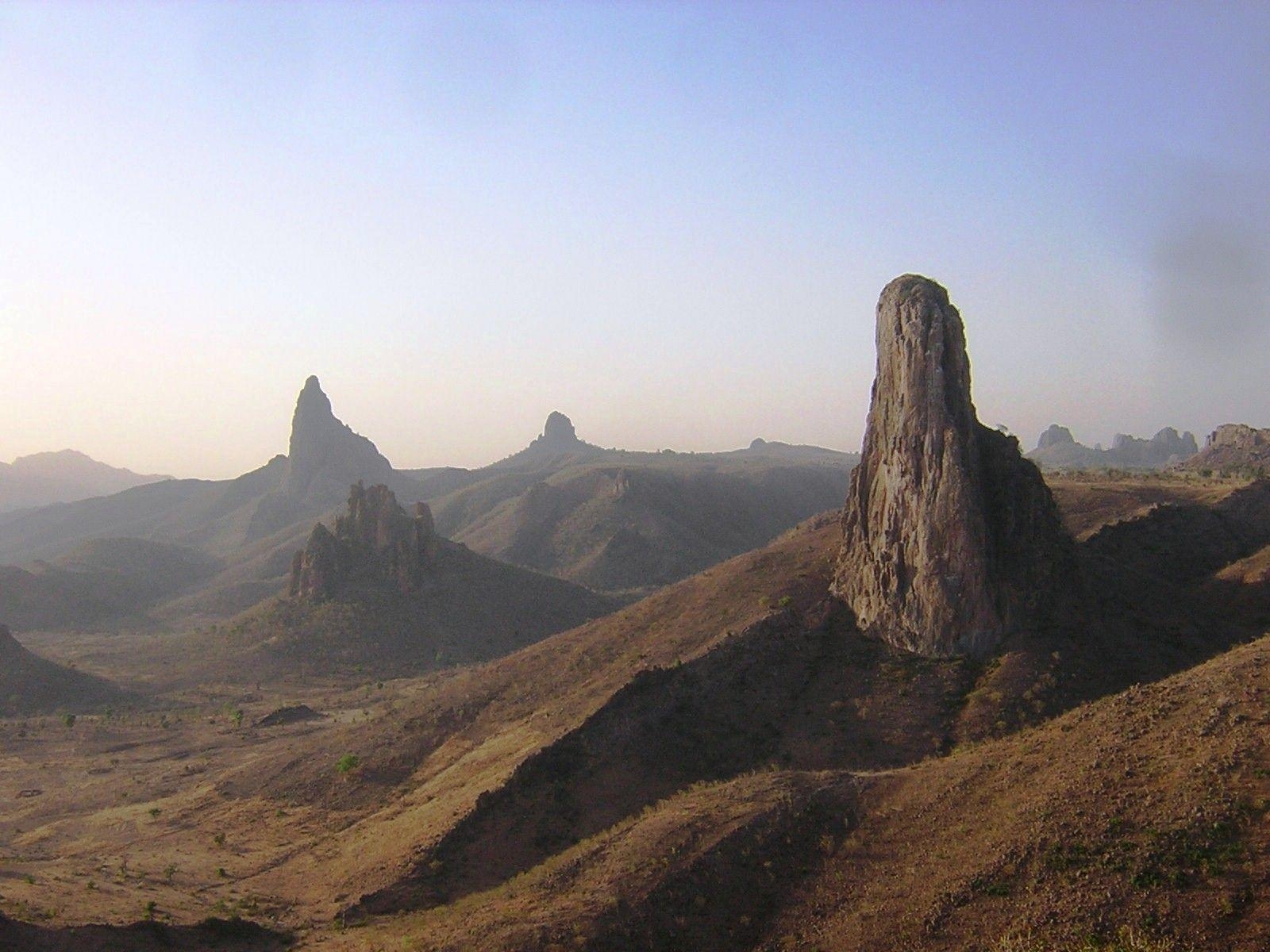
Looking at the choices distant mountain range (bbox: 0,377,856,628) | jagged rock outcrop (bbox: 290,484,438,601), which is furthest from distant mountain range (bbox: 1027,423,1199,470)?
jagged rock outcrop (bbox: 290,484,438,601)

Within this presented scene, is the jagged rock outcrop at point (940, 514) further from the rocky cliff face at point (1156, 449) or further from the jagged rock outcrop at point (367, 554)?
the rocky cliff face at point (1156, 449)

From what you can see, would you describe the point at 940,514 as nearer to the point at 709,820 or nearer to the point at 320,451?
the point at 709,820

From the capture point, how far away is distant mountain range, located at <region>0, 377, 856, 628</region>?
325 feet

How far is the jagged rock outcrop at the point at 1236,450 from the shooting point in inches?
2940

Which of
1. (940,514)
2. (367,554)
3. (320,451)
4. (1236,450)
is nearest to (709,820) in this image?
(940,514)

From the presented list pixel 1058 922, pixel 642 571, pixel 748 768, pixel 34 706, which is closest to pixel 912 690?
pixel 748 768

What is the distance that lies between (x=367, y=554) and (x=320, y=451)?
96636 millimetres

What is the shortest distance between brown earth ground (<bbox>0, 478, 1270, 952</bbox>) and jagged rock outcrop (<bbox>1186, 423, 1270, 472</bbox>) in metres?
43.4

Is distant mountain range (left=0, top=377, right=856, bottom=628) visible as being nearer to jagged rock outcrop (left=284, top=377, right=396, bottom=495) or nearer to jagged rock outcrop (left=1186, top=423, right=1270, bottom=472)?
jagged rock outcrop (left=284, top=377, right=396, bottom=495)

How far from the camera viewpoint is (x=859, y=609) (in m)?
30.5

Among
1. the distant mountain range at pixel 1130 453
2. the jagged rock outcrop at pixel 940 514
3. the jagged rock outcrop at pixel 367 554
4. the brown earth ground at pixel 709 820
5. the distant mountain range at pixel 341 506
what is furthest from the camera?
the distant mountain range at pixel 1130 453

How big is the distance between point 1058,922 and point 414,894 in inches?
568

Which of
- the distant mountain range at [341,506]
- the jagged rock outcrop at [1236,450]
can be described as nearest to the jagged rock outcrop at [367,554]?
the distant mountain range at [341,506]

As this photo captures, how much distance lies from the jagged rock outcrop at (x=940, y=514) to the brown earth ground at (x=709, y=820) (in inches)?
68.8
